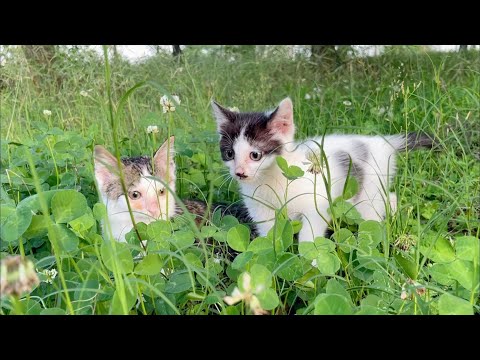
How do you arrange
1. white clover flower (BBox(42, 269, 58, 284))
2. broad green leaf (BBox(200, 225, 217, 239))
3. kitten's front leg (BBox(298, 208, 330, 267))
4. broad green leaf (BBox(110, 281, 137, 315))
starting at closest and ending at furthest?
broad green leaf (BBox(110, 281, 137, 315))
white clover flower (BBox(42, 269, 58, 284))
broad green leaf (BBox(200, 225, 217, 239))
kitten's front leg (BBox(298, 208, 330, 267))

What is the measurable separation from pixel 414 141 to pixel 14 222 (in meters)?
1.43

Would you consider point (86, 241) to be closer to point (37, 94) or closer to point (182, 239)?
point (182, 239)

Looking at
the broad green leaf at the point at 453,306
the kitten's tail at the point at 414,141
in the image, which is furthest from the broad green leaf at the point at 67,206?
the kitten's tail at the point at 414,141

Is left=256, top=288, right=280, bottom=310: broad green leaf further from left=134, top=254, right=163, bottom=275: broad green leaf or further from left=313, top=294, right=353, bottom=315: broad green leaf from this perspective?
left=134, top=254, right=163, bottom=275: broad green leaf

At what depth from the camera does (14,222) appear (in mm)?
1043

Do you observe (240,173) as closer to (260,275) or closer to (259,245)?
(259,245)

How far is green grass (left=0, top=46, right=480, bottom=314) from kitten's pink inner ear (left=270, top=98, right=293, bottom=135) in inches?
7.0

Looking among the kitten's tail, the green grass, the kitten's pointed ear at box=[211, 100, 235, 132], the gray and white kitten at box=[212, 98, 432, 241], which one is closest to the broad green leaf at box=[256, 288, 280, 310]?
the green grass

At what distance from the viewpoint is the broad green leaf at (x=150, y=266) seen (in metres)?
0.99

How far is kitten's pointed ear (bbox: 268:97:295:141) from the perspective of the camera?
176cm

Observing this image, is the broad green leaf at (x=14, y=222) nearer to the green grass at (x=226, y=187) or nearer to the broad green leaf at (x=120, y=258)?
the green grass at (x=226, y=187)

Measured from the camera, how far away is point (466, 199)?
5.34ft

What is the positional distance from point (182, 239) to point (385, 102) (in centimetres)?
134
